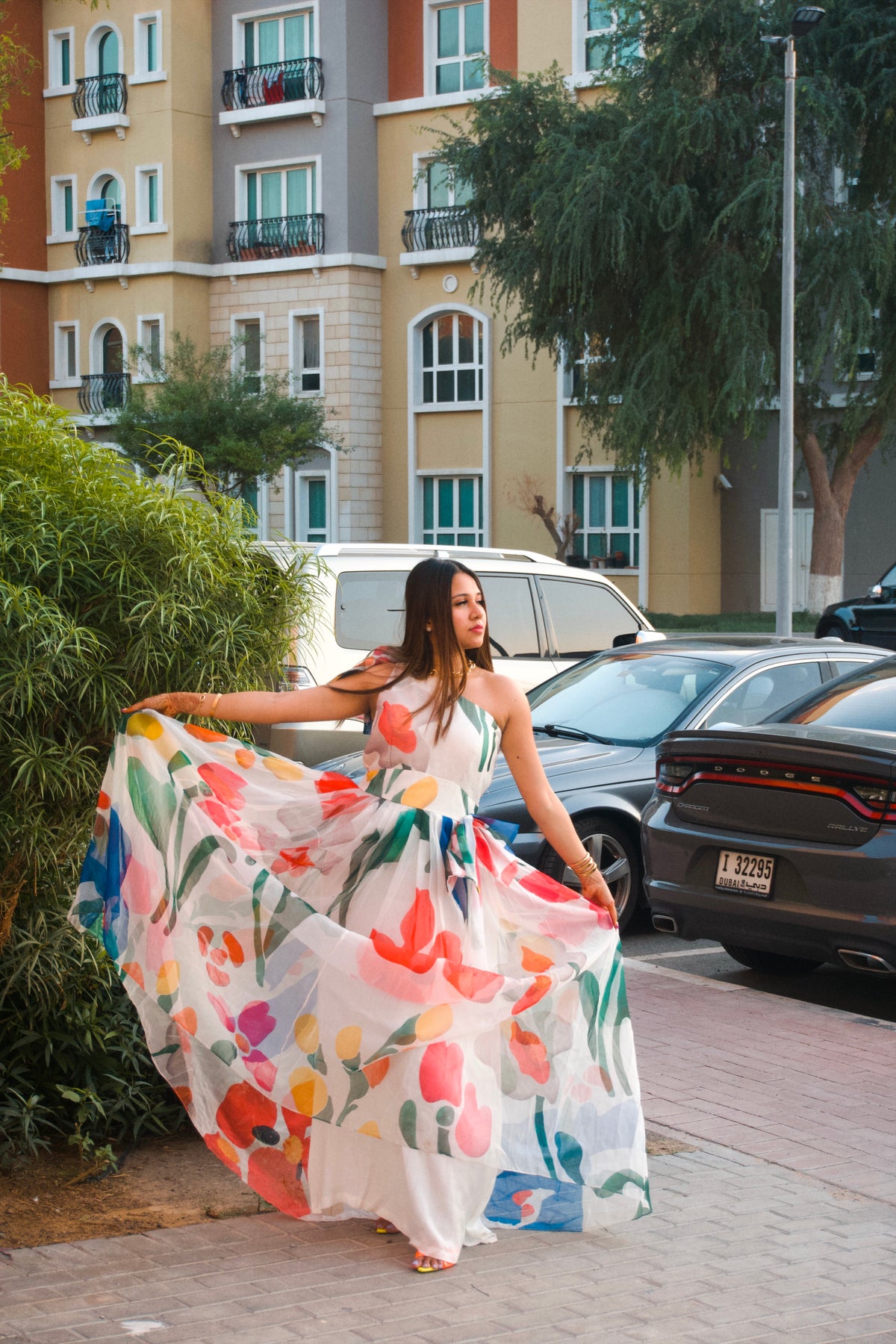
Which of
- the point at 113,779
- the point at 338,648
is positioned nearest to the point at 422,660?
the point at 113,779

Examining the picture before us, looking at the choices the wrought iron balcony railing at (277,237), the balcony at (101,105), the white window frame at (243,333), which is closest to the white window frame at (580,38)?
the wrought iron balcony railing at (277,237)

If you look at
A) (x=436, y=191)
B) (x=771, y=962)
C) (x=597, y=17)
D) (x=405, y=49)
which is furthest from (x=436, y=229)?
(x=771, y=962)

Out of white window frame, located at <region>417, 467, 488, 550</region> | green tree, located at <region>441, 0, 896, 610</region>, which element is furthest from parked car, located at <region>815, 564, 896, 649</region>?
white window frame, located at <region>417, 467, 488, 550</region>

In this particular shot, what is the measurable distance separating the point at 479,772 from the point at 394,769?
0.75 ft

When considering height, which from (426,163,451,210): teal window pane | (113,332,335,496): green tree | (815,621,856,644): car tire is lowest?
(815,621,856,644): car tire

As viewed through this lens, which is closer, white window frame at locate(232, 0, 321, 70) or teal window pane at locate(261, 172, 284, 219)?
white window frame at locate(232, 0, 321, 70)

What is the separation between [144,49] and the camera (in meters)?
42.9

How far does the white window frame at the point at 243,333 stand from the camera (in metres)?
42.4

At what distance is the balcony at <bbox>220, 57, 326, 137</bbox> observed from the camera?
40.9m

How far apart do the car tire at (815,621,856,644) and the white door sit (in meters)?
14.1

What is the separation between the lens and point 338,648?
10297mm

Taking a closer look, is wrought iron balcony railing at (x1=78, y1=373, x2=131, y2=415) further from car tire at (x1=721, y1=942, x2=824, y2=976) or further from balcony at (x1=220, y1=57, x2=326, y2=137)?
car tire at (x1=721, y1=942, x2=824, y2=976)

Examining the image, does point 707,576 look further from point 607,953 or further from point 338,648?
point 607,953

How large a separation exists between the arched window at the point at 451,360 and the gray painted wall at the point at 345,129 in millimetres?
2937
